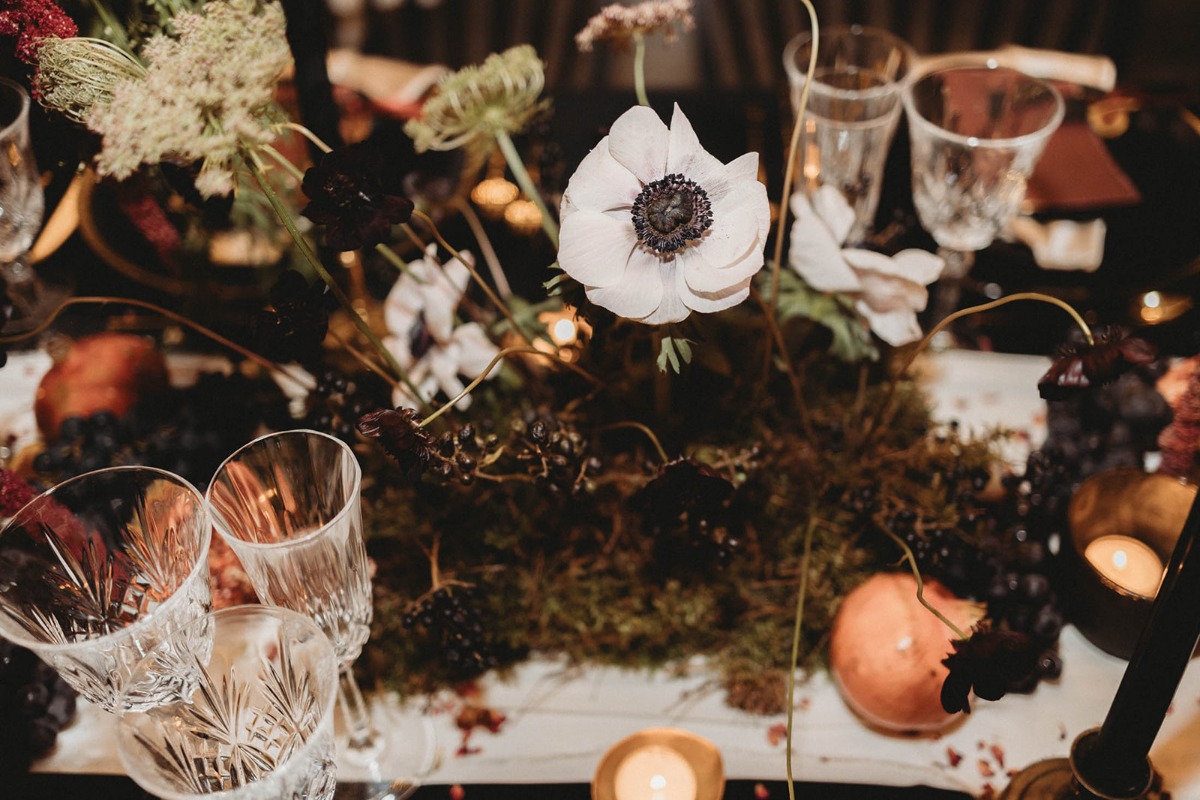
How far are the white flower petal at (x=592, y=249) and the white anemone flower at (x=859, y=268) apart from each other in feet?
0.75

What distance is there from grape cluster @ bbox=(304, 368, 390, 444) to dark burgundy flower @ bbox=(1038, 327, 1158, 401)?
0.52 meters

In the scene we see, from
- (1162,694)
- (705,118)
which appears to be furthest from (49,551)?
(705,118)

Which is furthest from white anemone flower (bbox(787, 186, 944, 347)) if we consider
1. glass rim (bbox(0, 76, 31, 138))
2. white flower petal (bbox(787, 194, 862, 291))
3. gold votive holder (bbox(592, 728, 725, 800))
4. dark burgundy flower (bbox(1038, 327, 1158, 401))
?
glass rim (bbox(0, 76, 31, 138))

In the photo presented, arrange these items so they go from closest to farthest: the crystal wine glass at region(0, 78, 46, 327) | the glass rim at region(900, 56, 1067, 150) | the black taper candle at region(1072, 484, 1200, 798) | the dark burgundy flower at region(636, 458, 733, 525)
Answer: the black taper candle at region(1072, 484, 1200, 798), the dark burgundy flower at region(636, 458, 733, 525), the crystal wine glass at region(0, 78, 46, 327), the glass rim at region(900, 56, 1067, 150)

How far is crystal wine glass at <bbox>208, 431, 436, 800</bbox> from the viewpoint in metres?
0.64

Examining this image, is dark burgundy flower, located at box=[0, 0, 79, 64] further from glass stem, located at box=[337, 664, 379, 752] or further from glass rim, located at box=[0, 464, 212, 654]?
glass stem, located at box=[337, 664, 379, 752]

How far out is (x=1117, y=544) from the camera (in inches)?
33.0

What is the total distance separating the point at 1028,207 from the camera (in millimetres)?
1126

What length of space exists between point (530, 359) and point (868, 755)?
459mm

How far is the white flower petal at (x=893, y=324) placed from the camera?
78 cm

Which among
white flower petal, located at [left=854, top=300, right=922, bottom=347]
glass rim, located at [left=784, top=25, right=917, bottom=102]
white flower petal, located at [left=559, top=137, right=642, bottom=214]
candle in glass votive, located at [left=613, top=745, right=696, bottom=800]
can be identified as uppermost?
white flower petal, located at [left=559, top=137, right=642, bottom=214]

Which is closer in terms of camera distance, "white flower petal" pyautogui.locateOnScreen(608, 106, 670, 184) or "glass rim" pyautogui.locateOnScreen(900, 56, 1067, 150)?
"white flower petal" pyautogui.locateOnScreen(608, 106, 670, 184)

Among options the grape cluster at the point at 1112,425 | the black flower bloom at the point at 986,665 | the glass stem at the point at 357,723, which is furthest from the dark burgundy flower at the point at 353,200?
the grape cluster at the point at 1112,425

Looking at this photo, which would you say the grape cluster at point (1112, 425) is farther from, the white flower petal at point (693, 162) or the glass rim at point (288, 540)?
the glass rim at point (288, 540)
